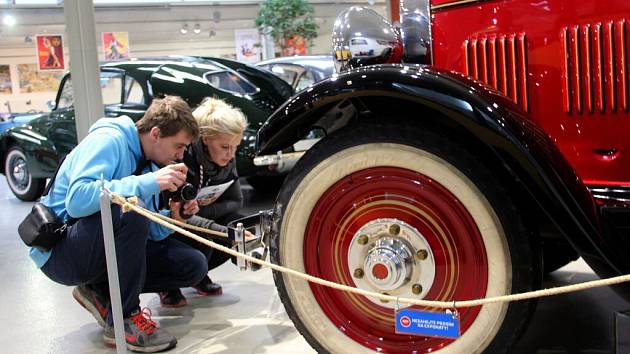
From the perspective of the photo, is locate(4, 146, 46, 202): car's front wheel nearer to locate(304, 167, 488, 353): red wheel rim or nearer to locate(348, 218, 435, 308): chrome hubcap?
locate(304, 167, 488, 353): red wheel rim

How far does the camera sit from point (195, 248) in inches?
132

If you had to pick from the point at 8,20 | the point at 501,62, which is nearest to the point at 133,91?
the point at 501,62

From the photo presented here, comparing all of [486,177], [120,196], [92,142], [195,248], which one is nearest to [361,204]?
[486,177]

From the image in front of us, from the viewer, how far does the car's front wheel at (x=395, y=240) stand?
200cm

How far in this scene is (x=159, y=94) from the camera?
20.3 ft

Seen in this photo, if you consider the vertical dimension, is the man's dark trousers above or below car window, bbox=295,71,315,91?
below

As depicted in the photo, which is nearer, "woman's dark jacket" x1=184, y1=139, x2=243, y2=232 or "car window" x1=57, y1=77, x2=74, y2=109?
"woman's dark jacket" x1=184, y1=139, x2=243, y2=232

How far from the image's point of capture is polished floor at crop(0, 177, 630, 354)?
2670mm

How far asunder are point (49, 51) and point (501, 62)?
1120 centimetres

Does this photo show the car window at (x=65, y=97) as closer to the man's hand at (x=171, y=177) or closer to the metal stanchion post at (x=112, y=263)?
the man's hand at (x=171, y=177)

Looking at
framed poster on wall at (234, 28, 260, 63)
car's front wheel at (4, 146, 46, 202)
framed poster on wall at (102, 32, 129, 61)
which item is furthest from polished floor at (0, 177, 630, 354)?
framed poster on wall at (102, 32, 129, 61)

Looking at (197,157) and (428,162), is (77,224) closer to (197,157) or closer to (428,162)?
(197,157)

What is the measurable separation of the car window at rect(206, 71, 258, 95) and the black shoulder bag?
144 inches

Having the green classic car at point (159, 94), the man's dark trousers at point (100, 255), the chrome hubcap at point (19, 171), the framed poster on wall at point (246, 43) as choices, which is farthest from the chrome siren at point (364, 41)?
the framed poster on wall at point (246, 43)
